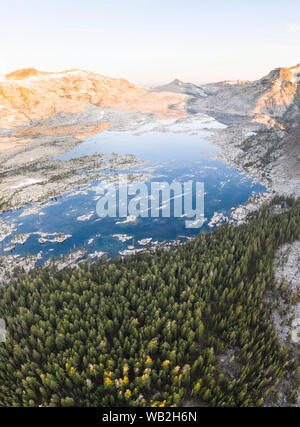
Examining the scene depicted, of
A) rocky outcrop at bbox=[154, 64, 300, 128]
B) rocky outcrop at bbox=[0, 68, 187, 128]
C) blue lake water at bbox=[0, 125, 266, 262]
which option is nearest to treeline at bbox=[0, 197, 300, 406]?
blue lake water at bbox=[0, 125, 266, 262]

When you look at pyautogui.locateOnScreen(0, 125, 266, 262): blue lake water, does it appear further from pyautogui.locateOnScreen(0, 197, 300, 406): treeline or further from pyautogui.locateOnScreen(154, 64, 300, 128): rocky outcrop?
pyautogui.locateOnScreen(154, 64, 300, 128): rocky outcrop

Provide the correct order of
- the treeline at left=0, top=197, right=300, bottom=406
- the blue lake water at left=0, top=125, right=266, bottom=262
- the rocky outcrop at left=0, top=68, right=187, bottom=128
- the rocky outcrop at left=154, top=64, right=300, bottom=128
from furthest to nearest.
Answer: the rocky outcrop at left=0, top=68, right=187, bottom=128 → the rocky outcrop at left=154, top=64, right=300, bottom=128 → the blue lake water at left=0, top=125, right=266, bottom=262 → the treeline at left=0, top=197, right=300, bottom=406

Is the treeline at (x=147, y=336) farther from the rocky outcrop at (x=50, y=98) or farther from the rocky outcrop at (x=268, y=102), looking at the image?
the rocky outcrop at (x=50, y=98)

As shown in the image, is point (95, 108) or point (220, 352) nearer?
point (220, 352)

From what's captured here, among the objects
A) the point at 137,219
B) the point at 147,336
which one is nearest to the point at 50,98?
the point at 137,219

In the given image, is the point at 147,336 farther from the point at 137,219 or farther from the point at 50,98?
the point at 50,98
